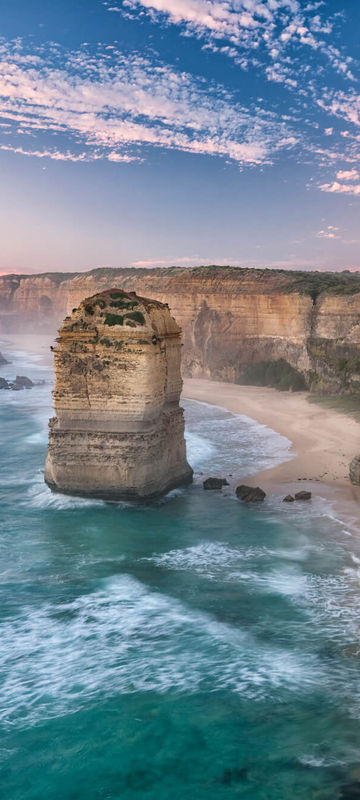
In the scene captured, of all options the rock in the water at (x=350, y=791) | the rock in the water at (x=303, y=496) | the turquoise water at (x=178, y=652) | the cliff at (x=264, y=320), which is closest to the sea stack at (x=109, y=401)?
the turquoise water at (x=178, y=652)

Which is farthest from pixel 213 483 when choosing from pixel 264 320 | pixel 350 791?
pixel 264 320

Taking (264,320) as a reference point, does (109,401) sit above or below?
below

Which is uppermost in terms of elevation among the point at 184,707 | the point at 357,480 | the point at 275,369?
the point at 275,369

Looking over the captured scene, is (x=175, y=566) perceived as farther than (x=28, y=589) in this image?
Yes

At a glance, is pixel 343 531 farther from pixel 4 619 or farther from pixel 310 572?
pixel 4 619

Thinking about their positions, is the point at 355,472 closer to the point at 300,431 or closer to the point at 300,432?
the point at 300,432

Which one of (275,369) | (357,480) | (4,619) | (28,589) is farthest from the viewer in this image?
(275,369)

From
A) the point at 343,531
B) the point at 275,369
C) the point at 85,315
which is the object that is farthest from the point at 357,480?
the point at 275,369
